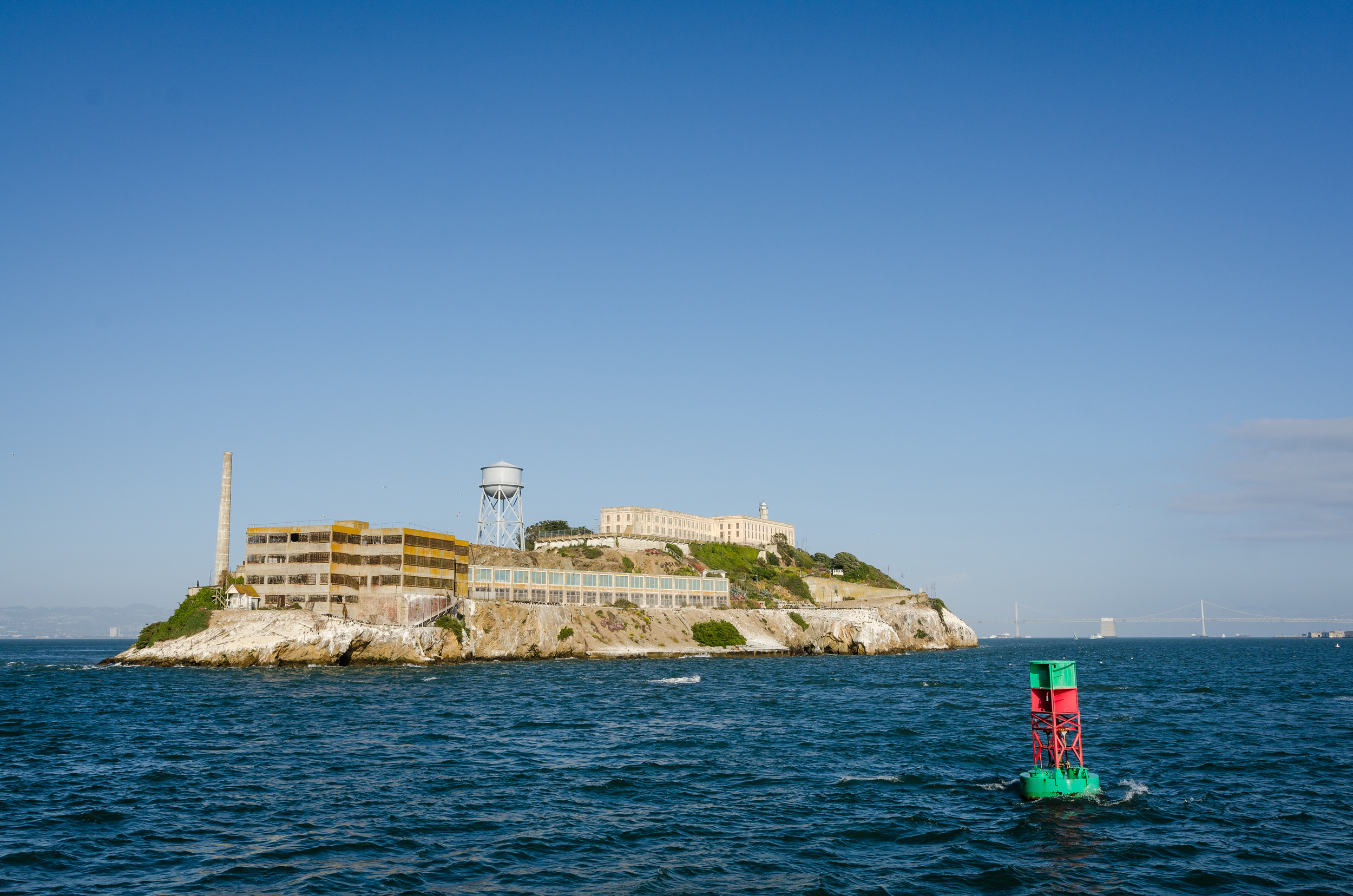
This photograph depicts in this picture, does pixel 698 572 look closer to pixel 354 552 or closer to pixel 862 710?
pixel 354 552

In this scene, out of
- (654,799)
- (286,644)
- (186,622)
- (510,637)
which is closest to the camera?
(654,799)

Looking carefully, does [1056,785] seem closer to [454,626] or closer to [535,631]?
[454,626]

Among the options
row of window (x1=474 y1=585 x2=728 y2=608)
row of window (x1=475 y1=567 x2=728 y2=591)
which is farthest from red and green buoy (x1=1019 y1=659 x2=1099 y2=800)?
row of window (x1=475 y1=567 x2=728 y2=591)

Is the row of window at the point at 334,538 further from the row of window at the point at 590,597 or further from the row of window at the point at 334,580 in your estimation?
the row of window at the point at 590,597

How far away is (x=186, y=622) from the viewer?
4601 inches

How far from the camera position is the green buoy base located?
1254 inches

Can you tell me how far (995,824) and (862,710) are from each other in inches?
1321

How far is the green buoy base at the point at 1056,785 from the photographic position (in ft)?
104

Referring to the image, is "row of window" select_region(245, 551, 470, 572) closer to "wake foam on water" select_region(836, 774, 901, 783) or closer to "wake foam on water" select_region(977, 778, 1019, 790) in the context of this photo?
"wake foam on water" select_region(836, 774, 901, 783)

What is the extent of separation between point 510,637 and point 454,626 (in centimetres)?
910

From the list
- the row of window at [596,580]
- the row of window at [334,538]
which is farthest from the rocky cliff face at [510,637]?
the row of window at [334,538]

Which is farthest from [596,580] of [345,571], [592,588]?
[345,571]

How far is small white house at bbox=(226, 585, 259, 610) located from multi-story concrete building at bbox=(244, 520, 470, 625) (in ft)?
3.30

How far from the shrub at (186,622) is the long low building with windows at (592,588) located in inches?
1339
